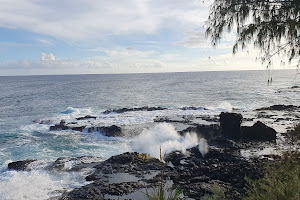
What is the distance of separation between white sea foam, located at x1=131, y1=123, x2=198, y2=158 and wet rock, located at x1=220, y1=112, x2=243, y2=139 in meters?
3.22

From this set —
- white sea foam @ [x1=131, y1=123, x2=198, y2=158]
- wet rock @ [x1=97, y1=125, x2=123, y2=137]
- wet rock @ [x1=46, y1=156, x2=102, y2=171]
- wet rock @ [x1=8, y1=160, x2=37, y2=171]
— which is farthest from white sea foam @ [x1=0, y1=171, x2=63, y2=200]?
wet rock @ [x1=97, y1=125, x2=123, y2=137]

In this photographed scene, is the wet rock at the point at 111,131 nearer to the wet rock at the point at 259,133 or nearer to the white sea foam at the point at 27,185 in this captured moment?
the white sea foam at the point at 27,185

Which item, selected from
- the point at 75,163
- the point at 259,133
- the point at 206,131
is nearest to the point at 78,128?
the point at 75,163

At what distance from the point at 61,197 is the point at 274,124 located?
26291 mm

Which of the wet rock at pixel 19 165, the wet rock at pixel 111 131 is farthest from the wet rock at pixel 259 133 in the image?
the wet rock at pixel 19 165

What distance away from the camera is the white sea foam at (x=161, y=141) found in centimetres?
2264

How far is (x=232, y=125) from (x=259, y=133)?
2493mm

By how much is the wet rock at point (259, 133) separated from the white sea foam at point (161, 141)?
15.9ft

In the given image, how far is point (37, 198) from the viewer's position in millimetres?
13500

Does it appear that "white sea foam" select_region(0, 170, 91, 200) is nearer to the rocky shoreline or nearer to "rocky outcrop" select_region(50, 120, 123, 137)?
the rocky shoreline

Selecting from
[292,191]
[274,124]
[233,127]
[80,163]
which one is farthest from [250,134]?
[292,191]

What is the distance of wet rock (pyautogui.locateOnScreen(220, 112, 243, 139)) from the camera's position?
77.4 feet

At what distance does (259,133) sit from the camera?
23.1 m

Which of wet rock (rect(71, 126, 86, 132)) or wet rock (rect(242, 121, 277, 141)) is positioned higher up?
wet rock (rect(242, 121, 277, 141))
